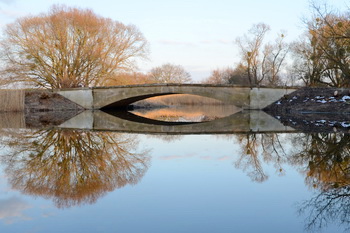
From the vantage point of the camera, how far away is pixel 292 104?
758 inches

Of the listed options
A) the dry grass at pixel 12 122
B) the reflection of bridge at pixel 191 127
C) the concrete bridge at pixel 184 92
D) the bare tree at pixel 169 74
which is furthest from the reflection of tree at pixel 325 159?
the bare tree at pixel 169 74

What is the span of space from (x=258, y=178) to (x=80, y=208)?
7.40 feet

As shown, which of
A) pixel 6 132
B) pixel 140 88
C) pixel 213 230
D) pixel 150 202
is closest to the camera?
pixel 213 230

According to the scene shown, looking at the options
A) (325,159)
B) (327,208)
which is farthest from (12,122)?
(327,208)

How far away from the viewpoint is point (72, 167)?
4941 millimetres

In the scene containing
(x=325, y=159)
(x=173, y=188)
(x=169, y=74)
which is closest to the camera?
(x=173, y=188)

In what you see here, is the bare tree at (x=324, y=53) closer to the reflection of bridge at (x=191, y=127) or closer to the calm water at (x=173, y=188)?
the reflection of bridge at (x=191, y=127)

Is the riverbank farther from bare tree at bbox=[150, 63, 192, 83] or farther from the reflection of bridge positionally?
bare tree at bbox=[150, 63, 192, 83]

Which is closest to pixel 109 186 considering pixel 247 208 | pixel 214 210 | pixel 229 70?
pixel 214 210

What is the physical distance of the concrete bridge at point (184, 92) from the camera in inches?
825

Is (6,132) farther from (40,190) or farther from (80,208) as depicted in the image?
(80,208)

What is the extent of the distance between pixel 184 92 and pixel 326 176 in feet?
58.4

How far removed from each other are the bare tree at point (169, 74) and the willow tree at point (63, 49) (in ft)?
92.8

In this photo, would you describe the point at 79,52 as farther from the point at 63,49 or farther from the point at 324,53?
the point at 324,53
